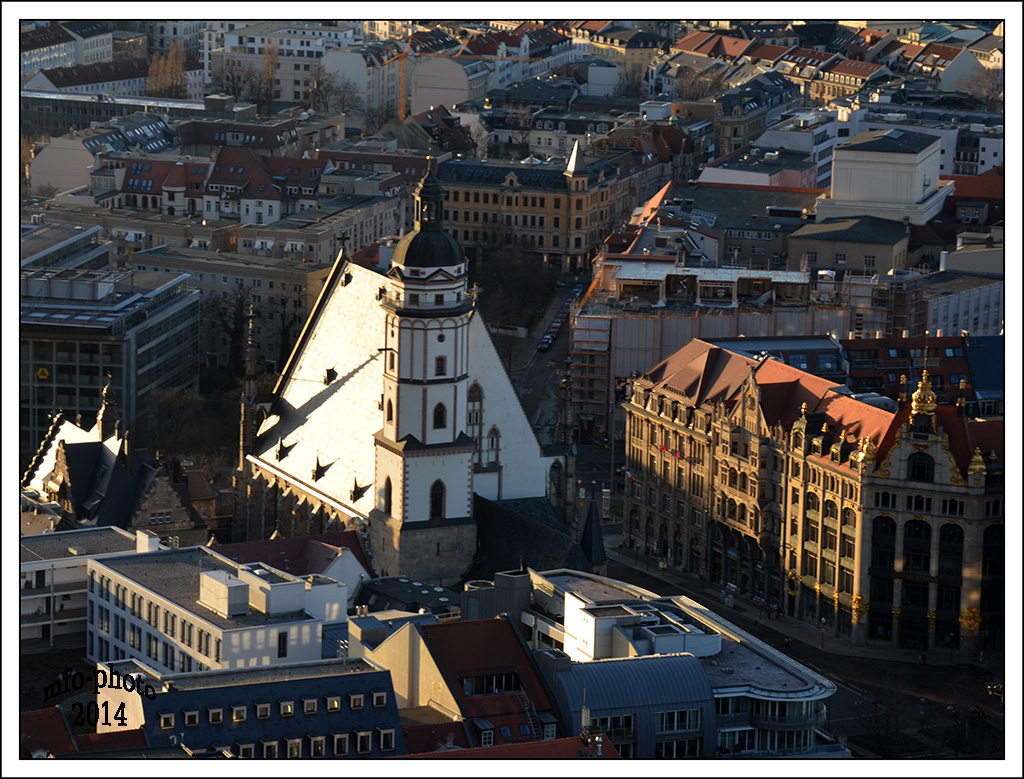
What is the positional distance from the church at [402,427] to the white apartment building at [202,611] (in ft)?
39.9

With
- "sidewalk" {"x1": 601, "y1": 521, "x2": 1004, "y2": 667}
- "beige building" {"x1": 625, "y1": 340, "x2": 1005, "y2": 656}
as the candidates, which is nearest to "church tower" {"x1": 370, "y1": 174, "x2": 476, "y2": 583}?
"sidewalk" {"x1": 601, "y1": 521, "x2": 1004, "y2": 667}

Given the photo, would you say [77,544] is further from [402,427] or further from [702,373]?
[702,373]

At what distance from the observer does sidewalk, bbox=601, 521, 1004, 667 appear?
157m

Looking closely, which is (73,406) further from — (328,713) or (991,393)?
(328,713)

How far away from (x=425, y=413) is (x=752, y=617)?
933 inches

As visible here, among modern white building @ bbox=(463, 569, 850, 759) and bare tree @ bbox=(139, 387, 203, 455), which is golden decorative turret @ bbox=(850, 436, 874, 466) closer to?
modern white building @ bbox=(463, 569, 850, 759)

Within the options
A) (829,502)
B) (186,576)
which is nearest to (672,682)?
(186,576)

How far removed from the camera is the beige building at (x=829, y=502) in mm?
157375

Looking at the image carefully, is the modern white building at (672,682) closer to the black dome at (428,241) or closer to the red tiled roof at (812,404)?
the black dome at (428,241)

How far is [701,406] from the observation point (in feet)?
571

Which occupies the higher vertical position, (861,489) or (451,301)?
(451,301)

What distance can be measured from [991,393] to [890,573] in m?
31.3

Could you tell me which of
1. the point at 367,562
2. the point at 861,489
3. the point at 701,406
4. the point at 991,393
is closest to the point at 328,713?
the point at 367,562

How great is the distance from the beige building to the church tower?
19951 mm
